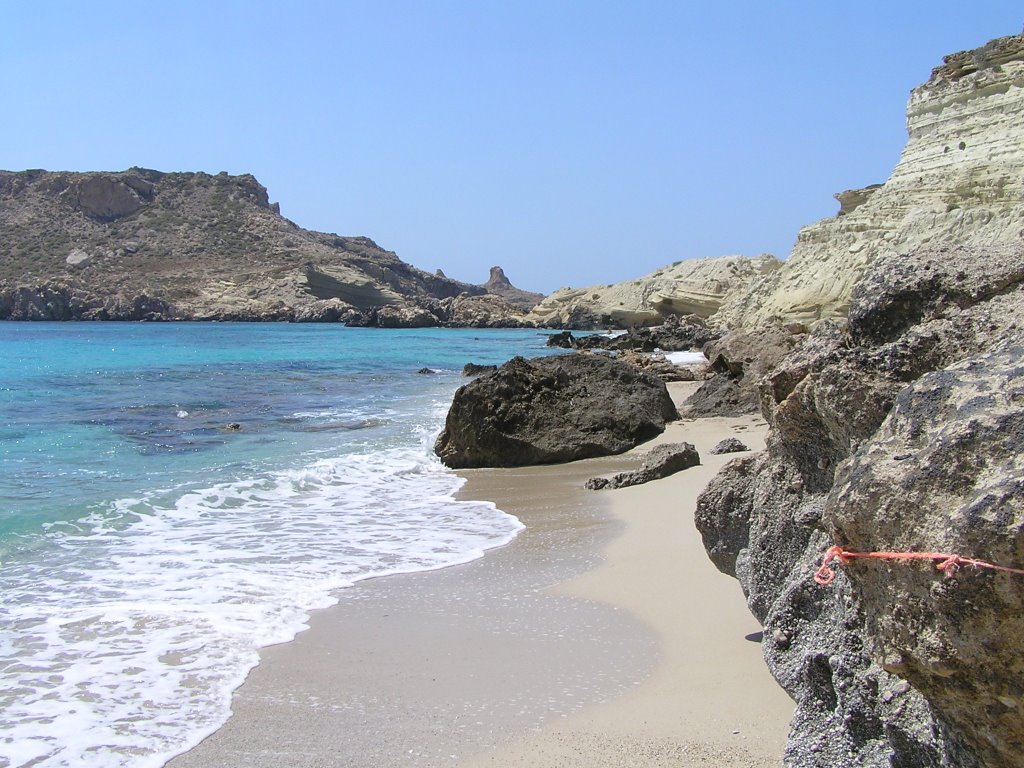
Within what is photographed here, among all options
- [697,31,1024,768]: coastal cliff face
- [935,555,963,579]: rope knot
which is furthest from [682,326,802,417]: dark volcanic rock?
[935,555,963,579]: rope knot

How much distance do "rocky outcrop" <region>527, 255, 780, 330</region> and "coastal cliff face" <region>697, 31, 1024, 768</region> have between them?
42.8m

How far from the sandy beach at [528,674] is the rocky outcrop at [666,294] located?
4101 cm

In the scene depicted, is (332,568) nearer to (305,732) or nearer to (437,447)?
(305,732)

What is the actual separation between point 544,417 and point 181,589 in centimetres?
579

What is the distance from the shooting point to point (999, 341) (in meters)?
2.28

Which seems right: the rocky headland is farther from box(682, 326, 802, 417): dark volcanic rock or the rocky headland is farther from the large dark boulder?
box(682, 326, 802, 417): dark volcanic rock

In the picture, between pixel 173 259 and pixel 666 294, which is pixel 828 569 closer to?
pixel 666 294

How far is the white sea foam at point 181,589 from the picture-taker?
364 cm

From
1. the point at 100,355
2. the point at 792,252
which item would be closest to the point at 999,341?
the point at 792,252

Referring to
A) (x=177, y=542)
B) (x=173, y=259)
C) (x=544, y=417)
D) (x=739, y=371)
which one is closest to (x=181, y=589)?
(x=177, y=542)

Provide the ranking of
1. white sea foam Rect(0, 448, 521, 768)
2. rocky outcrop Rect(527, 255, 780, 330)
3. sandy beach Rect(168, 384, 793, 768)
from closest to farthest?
sandy beach Rect(168, 384, 793, 768)
white sea foam Rect(0, 448, 521, 768)
rocky outcrop Rect(527, 255, 780, 330)

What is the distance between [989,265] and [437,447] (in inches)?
329

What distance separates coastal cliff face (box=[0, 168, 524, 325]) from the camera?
80438mm

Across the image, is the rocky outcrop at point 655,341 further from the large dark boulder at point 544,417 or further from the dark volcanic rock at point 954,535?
the dark volcanic rock at point 954,535
